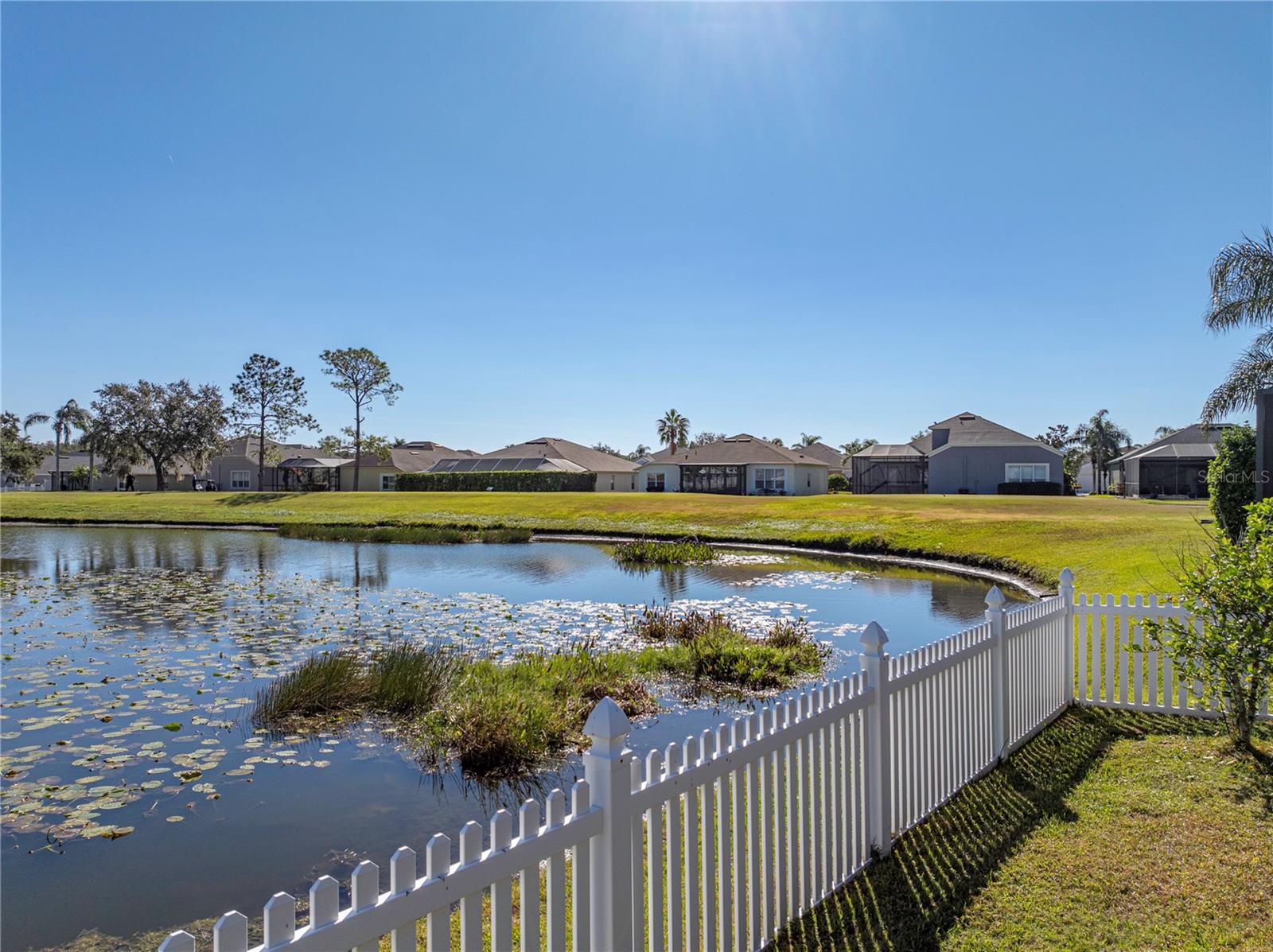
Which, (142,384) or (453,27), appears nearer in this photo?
(453,27)

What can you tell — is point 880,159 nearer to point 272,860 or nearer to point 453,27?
point 453,27

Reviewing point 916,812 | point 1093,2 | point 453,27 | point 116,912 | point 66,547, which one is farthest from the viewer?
point 66,547

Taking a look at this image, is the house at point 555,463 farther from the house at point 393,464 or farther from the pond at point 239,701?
the pond at point 239,701

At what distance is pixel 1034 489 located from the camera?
158 ft

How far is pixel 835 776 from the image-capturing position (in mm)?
4207

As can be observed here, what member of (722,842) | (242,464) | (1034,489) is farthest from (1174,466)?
(242,464)

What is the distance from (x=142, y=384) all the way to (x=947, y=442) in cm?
6763

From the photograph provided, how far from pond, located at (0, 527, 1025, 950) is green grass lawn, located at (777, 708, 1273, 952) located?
3031 millimetres

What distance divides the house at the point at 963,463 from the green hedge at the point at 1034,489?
59 cm

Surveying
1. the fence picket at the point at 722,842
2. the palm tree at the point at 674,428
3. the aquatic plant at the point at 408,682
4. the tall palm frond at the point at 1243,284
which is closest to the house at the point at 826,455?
the palm tree at the point at 674,428

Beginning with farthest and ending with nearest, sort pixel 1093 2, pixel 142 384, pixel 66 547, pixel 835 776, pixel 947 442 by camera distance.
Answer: pixel 142 384 < pixel 947 442 < pixel 66 547 < pixel 1093 2 < pixel 835 776

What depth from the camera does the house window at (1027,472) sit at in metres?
49.2

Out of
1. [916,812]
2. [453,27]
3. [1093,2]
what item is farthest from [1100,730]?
[453,27]

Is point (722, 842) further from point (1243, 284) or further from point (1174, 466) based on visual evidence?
point (1174, 466)
